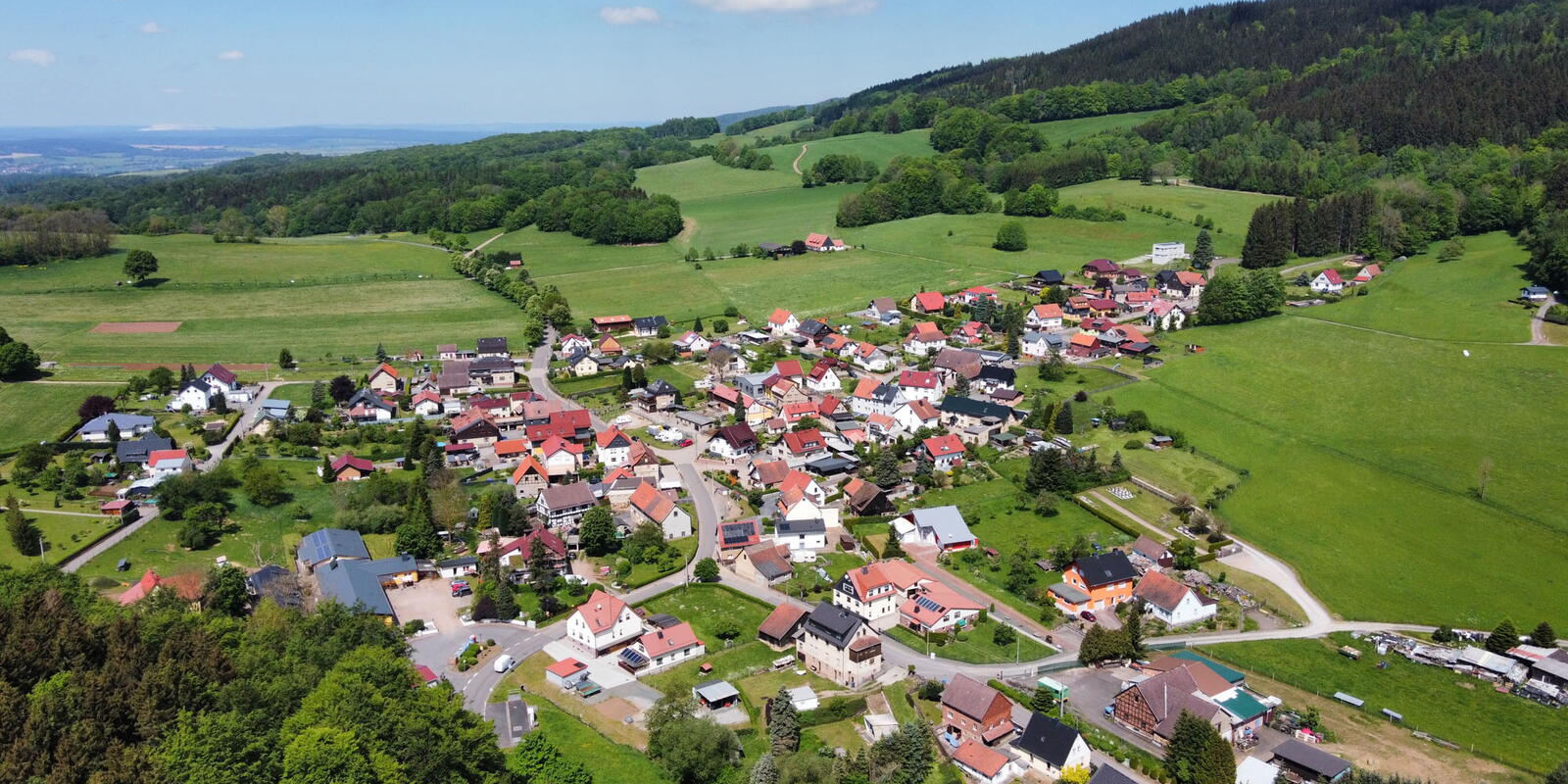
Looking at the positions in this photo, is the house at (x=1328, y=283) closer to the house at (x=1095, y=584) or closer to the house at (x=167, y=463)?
the house at (x=1095, y=584)

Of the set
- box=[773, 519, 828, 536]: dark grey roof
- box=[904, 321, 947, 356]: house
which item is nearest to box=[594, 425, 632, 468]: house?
box=[773, 519, 828, 536]: dark grey roof

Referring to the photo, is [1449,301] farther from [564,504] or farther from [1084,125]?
[1084,125]

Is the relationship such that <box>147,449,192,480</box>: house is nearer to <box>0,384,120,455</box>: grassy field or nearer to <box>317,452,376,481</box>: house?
<box>317,452,376,481</box>: house

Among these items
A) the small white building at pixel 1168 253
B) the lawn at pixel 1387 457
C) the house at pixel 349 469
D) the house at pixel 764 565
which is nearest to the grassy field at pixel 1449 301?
the lawn at pixel 1387 457

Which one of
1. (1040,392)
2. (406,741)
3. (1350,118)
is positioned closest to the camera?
(406,741)

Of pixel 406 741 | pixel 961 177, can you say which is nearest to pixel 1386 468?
pixel 406 741

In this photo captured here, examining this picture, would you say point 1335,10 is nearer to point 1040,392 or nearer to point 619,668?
point 1040,392

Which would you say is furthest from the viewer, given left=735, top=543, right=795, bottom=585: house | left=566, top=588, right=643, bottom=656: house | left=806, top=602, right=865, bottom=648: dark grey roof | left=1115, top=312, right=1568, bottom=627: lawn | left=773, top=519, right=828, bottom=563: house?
left=773, top=519, right=828, bottom=563: house

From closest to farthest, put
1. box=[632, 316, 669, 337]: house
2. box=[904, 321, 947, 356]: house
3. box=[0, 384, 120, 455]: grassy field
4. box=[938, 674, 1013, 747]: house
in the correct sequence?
box=[938, 674, 1013, 747]: house → box=[0, 384, 120, 455]: grassy field → box=[904, 321, 947, 356]: house → box=[632, 316, 669, 337]: house
